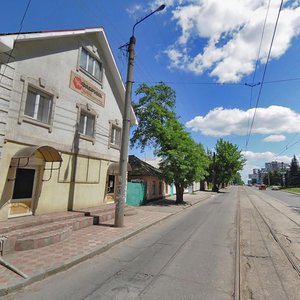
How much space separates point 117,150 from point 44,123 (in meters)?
6.74

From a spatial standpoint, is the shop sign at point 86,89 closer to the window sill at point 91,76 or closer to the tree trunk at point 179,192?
the window sill at point 91,76

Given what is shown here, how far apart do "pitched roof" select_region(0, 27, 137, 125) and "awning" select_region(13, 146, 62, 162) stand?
336cm

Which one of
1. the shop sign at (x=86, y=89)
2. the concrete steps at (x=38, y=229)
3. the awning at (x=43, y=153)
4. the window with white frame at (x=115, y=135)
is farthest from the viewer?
the window with white frame at (x=115, y=135)

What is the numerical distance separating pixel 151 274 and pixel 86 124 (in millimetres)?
9346

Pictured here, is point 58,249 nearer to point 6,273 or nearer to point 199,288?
point 6,273

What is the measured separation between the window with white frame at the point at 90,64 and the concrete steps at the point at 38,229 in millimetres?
7359

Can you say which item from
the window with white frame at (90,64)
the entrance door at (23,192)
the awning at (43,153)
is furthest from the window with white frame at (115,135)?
the entrance door at (23,192)

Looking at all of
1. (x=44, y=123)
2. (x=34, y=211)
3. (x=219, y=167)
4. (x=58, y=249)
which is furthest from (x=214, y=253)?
(x=219, y=167)

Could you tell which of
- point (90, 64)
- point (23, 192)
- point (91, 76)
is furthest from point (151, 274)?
point (90, 64)

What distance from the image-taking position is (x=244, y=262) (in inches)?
281

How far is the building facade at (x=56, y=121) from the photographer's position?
350 inches

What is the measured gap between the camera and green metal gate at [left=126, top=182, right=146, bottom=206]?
19.6m

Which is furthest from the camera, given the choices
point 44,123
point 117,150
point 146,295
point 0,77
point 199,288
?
point 117,150

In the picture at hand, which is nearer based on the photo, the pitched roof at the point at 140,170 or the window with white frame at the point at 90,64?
the window with white frame at the point at 90,64
